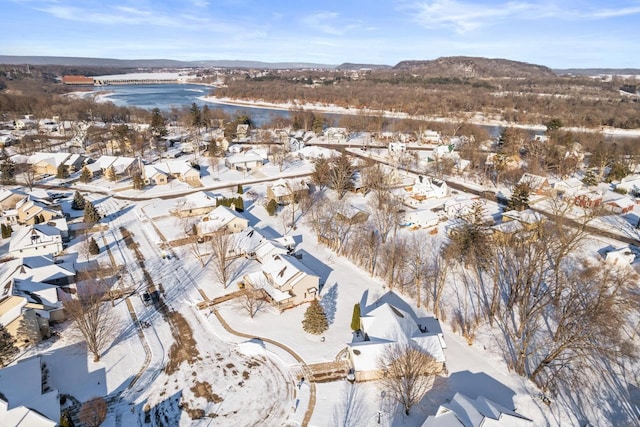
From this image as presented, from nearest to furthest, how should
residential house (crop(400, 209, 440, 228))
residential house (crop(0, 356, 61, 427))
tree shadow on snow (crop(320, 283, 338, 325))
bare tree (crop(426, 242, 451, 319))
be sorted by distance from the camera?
residential house (crop(0, 356, 61, 427)) → tree shadow on snow (crop(320, 283, 338, 325)) → bare tree (crop(426, 242, 451, 319)) → residential house (crop(400, 209, 440, 228))

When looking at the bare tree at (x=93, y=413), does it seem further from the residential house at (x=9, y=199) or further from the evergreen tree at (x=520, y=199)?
the evergreen tree at (x=520, y=199)

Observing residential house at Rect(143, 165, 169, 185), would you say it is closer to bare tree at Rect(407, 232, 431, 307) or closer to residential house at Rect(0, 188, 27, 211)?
residential house at Rect(0, 188, 27, 211)

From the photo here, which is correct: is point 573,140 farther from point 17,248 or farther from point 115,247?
point 17,248

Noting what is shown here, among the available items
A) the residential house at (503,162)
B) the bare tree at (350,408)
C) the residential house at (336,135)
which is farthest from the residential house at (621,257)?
the residential house at (336,135)

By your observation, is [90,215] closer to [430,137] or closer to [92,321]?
[92,321]

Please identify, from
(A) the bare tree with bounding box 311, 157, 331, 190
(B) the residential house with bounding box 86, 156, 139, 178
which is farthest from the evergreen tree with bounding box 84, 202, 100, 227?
(A) the bare tree with bounding box 311, 157, 331, 190
